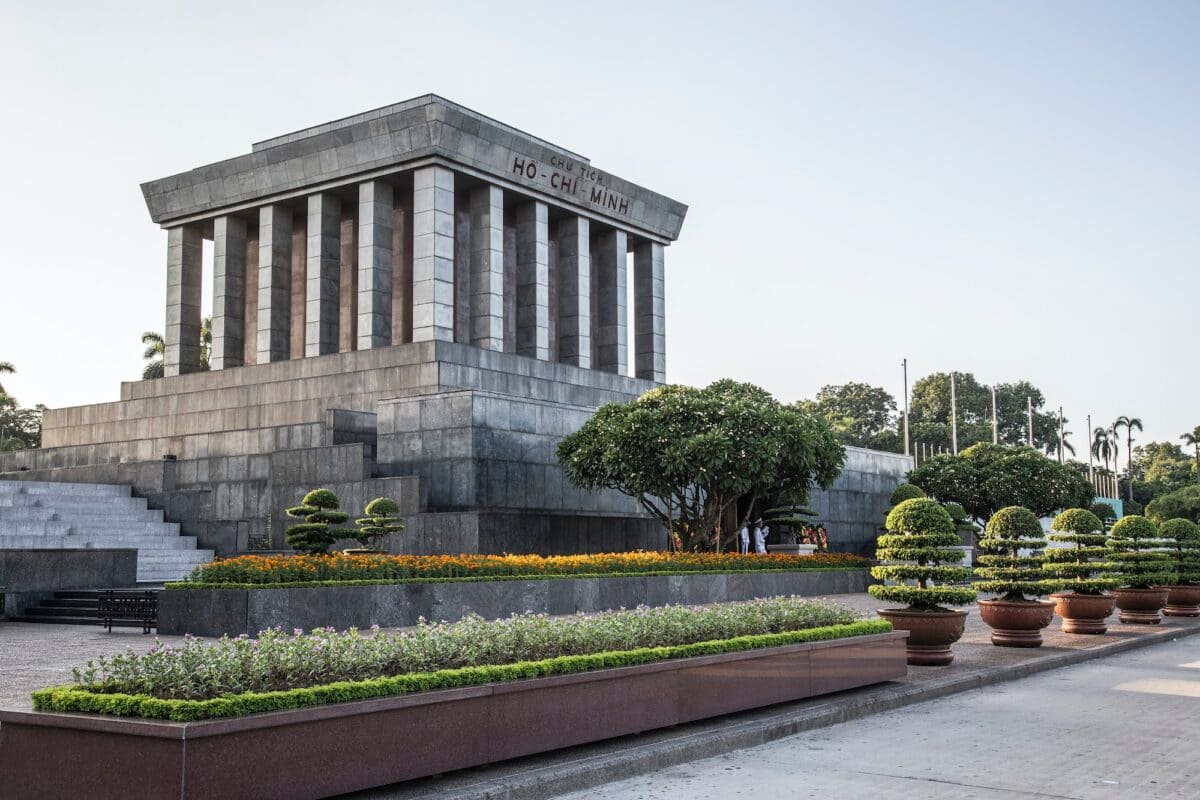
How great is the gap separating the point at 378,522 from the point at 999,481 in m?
25.1

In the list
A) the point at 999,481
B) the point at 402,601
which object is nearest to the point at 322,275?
the point at 402,601

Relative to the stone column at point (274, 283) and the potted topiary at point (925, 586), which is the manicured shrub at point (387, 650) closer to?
the potted topiary at point (925, 586)

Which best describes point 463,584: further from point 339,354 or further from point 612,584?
point 339,354

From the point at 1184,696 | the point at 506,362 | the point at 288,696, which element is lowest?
the point at 1184,696

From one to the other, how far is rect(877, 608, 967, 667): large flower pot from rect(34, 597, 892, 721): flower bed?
144 inches

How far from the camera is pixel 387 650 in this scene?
828 centimetres

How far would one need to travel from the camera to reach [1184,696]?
507 inches

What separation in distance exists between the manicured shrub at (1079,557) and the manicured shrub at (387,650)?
10.4 metres

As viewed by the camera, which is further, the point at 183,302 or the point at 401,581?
the point at 183,302

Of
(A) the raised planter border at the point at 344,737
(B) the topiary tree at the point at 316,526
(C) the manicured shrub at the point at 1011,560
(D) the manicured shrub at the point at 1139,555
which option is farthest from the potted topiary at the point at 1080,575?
(B) the topiary tree at the point at 316,526

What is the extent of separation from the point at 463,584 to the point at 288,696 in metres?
11.4

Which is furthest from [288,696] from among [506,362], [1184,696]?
[506,362]

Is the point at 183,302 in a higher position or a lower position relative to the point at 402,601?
higher

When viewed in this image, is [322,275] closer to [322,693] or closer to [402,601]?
[402,601]
